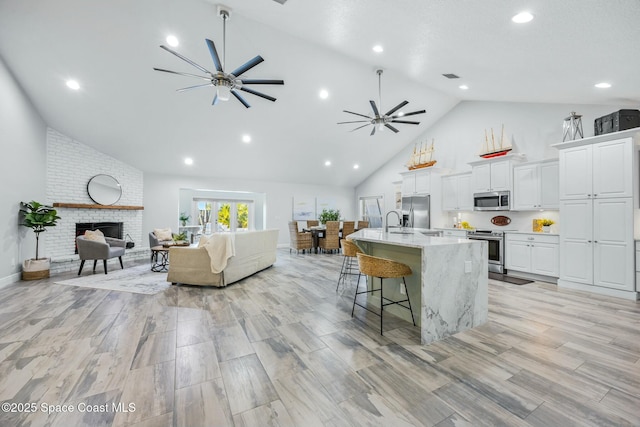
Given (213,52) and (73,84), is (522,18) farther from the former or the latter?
(73,84)

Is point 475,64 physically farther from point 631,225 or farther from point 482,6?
point 631,225

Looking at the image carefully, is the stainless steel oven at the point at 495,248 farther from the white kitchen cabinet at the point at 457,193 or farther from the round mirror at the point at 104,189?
the round mirror at the point at 104,189

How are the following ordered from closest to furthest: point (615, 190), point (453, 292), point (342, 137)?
point (453, 292) → point (615, 190) → point (342, 137)

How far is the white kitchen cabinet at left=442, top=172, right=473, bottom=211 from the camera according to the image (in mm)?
6242

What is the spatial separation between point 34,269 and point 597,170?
957 centimetres

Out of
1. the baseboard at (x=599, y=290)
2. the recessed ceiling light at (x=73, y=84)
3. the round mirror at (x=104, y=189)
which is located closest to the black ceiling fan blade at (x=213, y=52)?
the recessed ceiling light at (x=73, y=84)

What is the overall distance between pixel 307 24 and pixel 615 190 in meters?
5.02

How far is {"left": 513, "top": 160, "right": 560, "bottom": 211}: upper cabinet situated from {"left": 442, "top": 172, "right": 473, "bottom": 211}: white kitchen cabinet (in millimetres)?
982

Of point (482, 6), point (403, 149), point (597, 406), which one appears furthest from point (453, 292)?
point (403, 149)

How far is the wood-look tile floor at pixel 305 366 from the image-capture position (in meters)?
1.57

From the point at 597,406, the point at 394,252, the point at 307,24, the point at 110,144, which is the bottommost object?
the point at 597,406

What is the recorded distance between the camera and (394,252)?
127 inches

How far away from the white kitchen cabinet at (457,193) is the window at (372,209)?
3.19m

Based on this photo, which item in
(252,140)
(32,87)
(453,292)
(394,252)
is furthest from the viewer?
(252,140)
